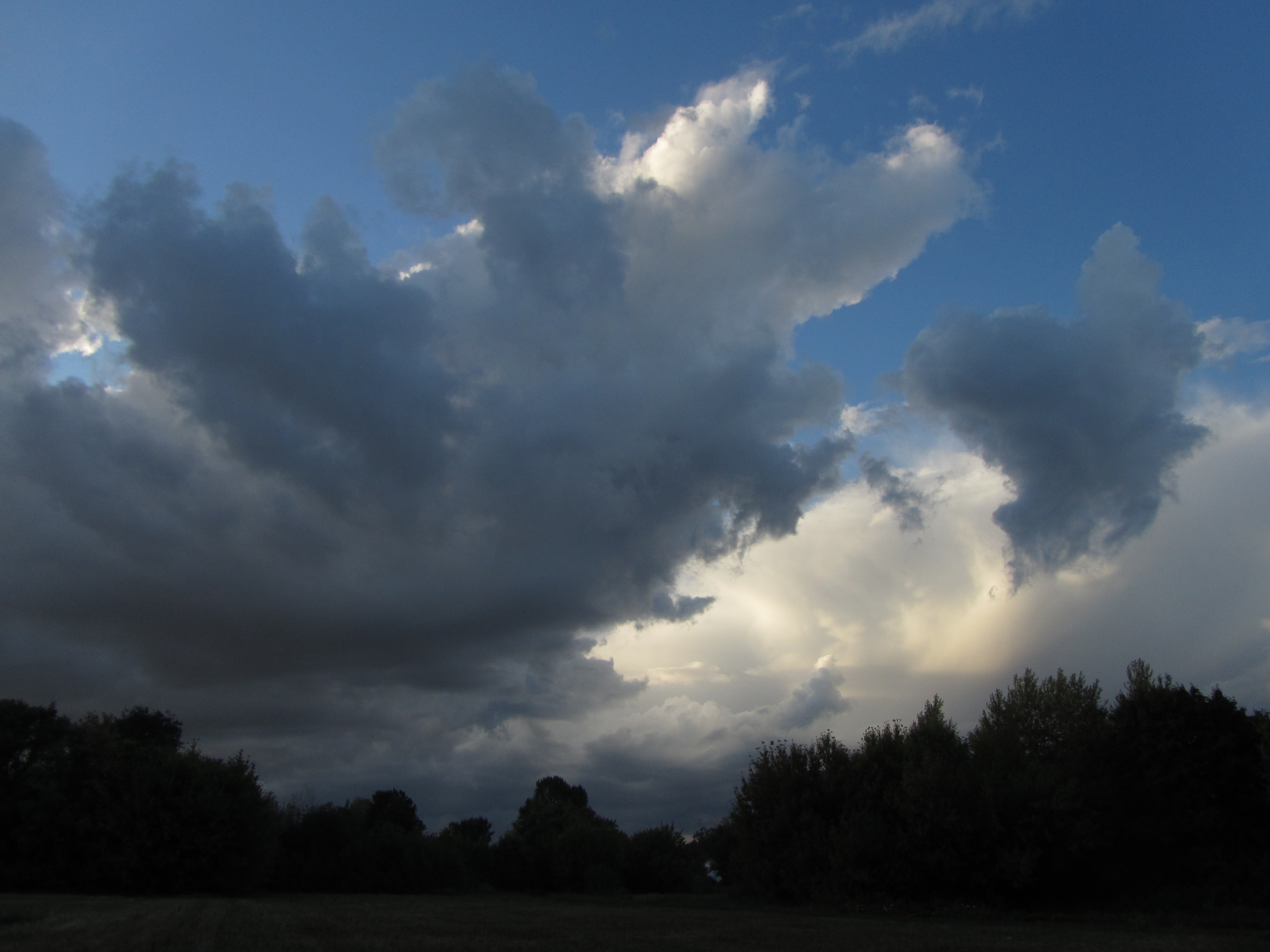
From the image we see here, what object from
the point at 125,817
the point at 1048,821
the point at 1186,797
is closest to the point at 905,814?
the point at 1048,821

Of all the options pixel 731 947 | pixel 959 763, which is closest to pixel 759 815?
pixel 959 763

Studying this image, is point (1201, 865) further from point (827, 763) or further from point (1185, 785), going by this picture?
point (827, 763)

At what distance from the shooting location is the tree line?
3944 cm

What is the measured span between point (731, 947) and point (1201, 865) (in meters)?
32.1

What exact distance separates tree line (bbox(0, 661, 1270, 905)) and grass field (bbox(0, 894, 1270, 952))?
449 centimetres

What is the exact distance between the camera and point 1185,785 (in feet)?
134

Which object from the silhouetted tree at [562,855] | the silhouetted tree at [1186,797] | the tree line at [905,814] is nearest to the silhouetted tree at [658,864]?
the silhouetted tree at [562,855]

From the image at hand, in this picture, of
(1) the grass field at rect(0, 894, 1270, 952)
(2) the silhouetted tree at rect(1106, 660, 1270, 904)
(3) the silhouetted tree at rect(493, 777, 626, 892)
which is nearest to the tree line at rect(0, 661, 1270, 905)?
(2) the silhouetted tree at rect(1106, 660, 1270, 904)

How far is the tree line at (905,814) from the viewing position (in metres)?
39.4

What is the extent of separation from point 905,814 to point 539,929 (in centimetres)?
2342

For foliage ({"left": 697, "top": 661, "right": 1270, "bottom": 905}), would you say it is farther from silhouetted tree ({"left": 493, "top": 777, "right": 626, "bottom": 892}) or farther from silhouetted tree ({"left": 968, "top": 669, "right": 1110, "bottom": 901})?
silhouetted tree ({"left": 493, "top": 777, "right": 626, "bottom": 892})

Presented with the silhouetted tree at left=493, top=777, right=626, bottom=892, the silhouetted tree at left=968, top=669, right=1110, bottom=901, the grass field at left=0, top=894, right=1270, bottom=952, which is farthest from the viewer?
the silhouetted tree at left=493, top=777, right=626, bottom=892

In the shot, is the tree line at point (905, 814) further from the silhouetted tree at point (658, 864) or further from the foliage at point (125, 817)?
the silhouetted tree at point (658, 864)

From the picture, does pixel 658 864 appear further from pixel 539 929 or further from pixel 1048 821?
pixel 539 929
